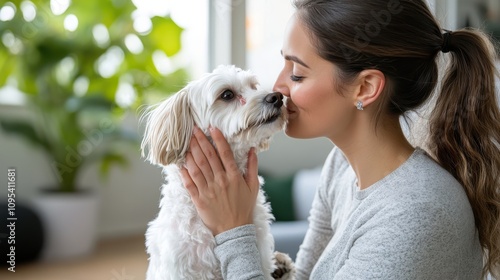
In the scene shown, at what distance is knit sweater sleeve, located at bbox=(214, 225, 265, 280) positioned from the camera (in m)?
1.05

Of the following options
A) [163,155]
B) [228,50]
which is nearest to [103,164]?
[228,50]

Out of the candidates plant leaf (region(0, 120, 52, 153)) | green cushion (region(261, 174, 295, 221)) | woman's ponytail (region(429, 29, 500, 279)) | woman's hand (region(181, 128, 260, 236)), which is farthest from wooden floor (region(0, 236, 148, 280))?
woman's ponytail (region(429, 29, 500, 279))

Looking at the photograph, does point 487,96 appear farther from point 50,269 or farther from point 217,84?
point 50,269

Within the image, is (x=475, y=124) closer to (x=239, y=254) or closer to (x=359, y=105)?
(x=359, y=105)

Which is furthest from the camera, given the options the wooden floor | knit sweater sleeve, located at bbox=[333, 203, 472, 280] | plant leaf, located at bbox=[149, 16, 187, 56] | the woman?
plant leaf, located at bbox=[149, 16, 187, 56]

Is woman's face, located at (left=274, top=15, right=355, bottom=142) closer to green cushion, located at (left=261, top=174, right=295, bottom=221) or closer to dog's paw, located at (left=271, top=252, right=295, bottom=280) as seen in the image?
dog's paw, located at (left=271, top=252, right=295, bottom=280)

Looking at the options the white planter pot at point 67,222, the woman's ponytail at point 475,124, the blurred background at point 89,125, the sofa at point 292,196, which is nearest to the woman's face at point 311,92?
the woman's ponytail at point 475,124

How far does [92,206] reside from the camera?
7.77 ft

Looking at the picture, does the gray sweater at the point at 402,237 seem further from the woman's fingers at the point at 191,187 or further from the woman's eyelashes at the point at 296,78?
the woman's eyelashes at the point at 296,78

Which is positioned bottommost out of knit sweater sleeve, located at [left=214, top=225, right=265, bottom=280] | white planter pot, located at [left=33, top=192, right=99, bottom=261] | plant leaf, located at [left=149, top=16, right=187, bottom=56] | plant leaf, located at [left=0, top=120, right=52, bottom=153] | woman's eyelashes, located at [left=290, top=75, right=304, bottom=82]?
white planter pot, located at [left=33, top=192, right=99, bottom=261]

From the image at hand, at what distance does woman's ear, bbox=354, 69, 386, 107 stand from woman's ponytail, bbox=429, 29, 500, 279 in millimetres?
172

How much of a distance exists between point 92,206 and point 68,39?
76 cm

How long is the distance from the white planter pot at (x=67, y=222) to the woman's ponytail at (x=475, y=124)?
1.66 meters

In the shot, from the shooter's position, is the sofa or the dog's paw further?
the sofa
